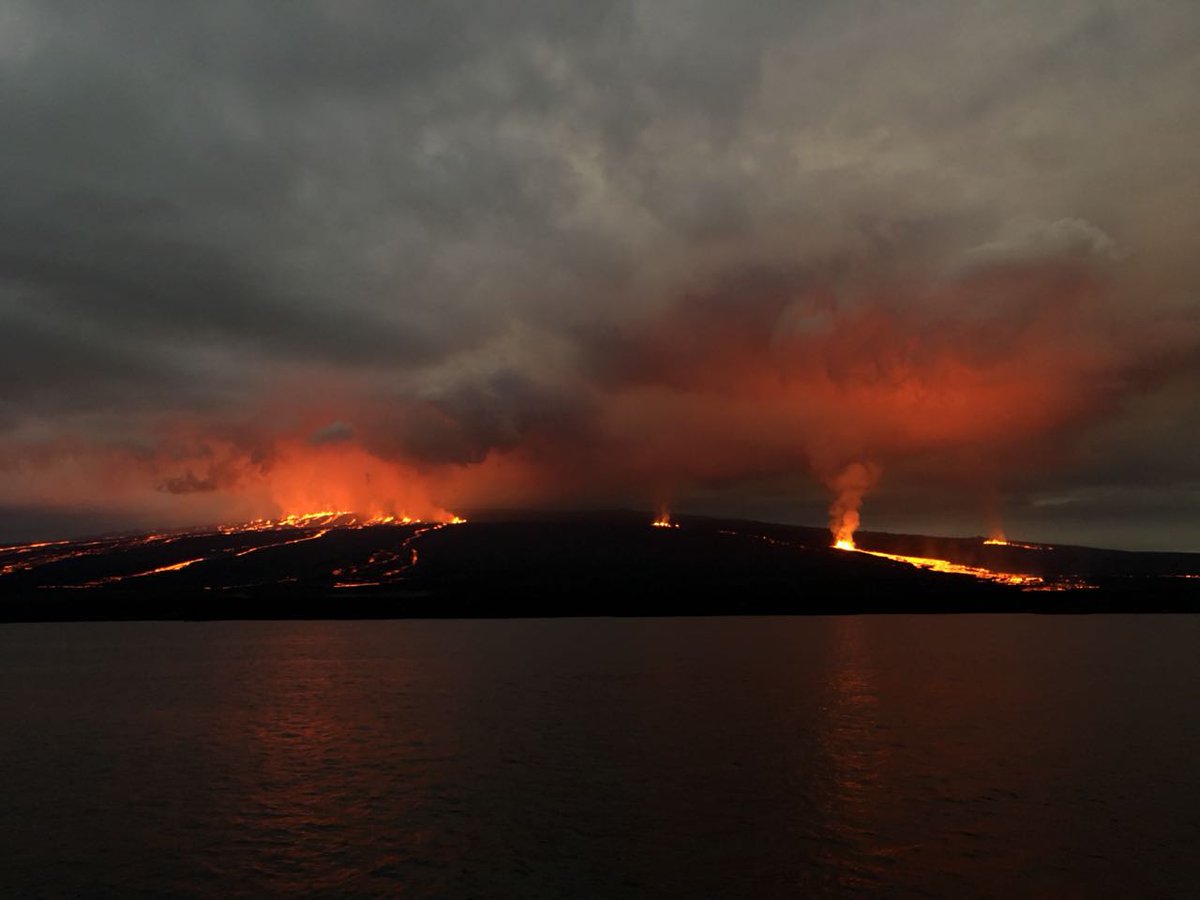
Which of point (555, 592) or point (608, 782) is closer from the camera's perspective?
point (608, 782)

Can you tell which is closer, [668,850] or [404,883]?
[404,883]

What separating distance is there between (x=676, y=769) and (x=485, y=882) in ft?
45.0

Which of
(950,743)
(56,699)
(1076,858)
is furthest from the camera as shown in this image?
(56,699)

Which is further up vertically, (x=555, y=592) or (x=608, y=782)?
(x=555, y=592)

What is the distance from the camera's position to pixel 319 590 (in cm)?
17050

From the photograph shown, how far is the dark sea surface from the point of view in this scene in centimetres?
2242

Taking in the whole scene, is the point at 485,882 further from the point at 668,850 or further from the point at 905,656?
the point at 905,656

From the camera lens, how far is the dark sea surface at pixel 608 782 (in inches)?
883

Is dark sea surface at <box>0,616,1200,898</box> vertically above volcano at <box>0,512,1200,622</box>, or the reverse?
volcano at <box>0,512,1200,622</box>

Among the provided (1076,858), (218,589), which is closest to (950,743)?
(1076,858)

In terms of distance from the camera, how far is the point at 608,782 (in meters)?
32.1

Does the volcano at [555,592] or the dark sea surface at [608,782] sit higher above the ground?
the volcano at [555,592]

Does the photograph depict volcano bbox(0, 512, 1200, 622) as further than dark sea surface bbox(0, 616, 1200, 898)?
Yes

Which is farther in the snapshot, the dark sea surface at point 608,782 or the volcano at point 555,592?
the volcano at point 555,592
